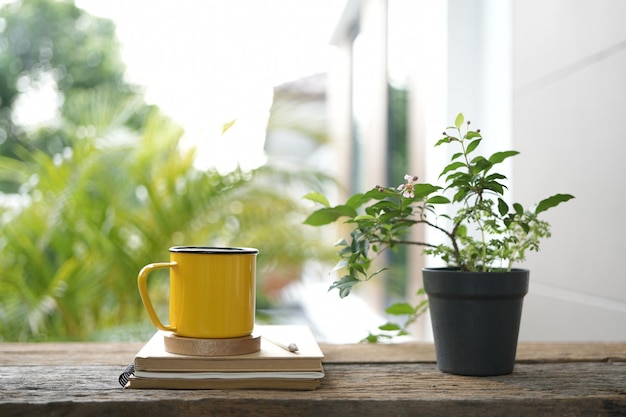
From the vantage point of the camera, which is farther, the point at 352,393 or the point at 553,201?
the point at 553,201

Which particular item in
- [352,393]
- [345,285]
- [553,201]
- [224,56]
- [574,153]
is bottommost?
[352,393]

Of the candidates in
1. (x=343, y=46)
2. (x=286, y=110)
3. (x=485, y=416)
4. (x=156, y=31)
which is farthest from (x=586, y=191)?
(x=156, y=31)

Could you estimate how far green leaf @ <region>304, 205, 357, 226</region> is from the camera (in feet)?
2.77

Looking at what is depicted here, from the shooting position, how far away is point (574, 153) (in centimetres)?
119

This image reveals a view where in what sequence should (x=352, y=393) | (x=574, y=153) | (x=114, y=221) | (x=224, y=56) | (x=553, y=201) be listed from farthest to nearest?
(x=224, y=56) < (x=114, y=221) < (x=574, y=153) < (x=553, y=201) < (x=352, y=393)

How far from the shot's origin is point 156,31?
9.07m

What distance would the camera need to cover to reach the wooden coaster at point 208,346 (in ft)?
2.45

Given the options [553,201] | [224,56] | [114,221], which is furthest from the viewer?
[224,56]

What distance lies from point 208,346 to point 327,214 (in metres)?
0.22

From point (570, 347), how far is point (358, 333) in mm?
3910

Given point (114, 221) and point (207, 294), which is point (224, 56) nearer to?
point (114, 221)

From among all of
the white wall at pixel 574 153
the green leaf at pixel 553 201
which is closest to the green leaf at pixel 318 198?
the green leaf at pixel 553 201

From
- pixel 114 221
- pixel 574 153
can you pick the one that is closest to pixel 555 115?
pixel 574 153

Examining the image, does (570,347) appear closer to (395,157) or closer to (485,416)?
(485,416)
